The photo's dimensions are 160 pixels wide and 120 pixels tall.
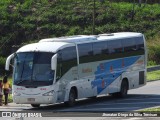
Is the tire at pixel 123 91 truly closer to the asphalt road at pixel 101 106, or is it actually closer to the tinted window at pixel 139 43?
the asphalt road at pixel 101 106

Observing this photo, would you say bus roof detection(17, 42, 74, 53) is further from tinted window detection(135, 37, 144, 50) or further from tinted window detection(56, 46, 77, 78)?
tinted window detection(135, 37, 144, 50)

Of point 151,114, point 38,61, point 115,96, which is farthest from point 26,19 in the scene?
point 151,114

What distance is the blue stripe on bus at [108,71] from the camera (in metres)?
31.2

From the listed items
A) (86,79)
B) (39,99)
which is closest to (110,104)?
(86,79)

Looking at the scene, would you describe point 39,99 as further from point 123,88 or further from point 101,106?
point 123,88

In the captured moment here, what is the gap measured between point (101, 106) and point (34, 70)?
3.42 meters

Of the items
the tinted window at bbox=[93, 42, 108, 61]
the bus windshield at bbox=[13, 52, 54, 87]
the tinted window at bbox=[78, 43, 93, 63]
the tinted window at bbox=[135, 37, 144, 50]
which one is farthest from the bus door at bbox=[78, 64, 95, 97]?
the tinted window at bbox=[135, 37, 144, 50]

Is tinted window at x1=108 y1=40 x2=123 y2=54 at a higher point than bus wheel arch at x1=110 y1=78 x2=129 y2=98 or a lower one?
higher

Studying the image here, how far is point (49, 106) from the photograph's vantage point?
2984 cm

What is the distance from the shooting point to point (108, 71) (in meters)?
32.0

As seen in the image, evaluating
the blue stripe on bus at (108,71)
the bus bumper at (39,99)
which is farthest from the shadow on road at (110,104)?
the blue stripe on bus at (108,71)

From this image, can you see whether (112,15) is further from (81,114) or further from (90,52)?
(81,114)

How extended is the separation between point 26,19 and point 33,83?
38608mm

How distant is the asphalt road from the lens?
25328mm
